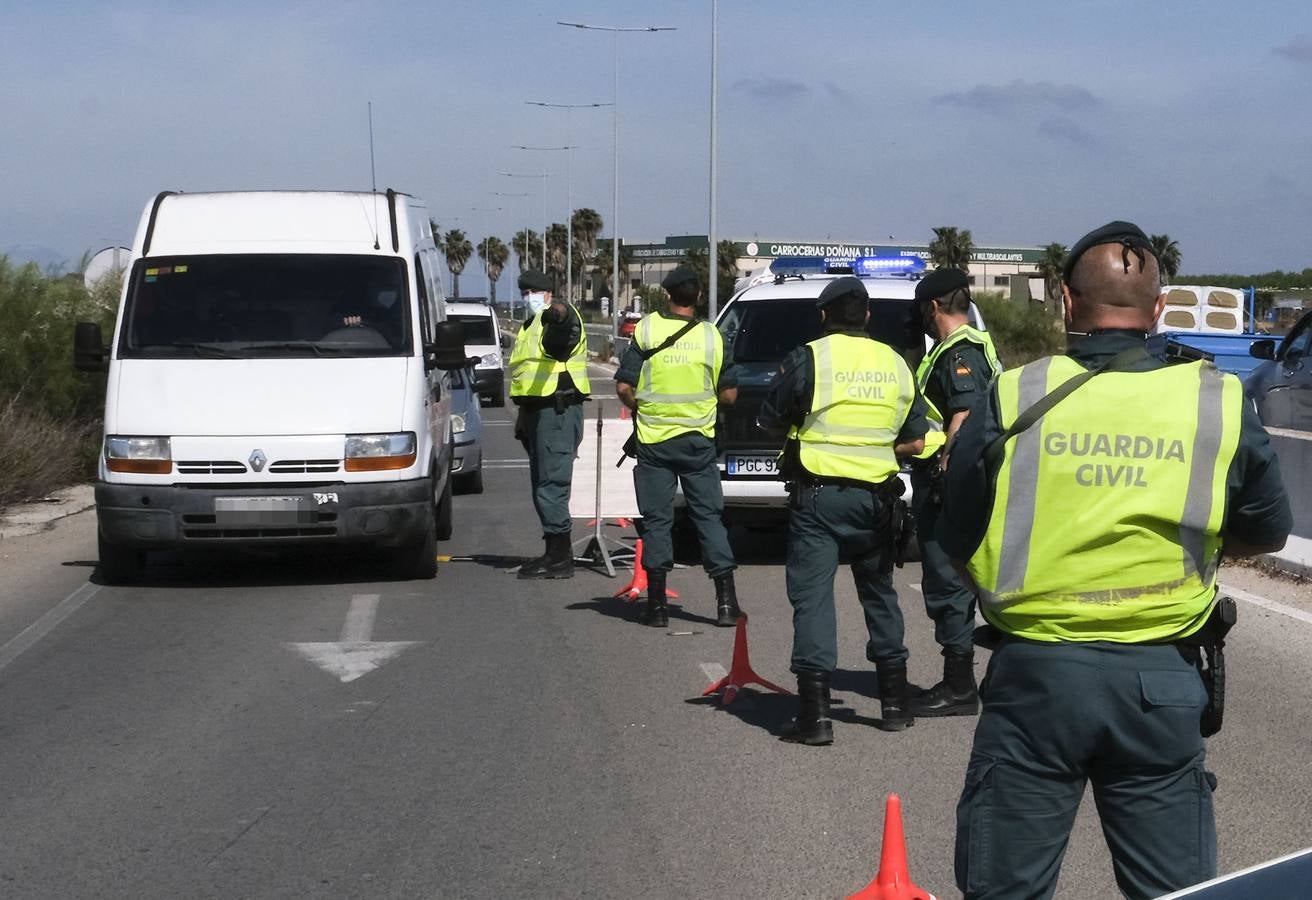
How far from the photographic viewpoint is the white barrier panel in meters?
15.1

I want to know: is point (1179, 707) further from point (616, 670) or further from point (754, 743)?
point (616, 670)

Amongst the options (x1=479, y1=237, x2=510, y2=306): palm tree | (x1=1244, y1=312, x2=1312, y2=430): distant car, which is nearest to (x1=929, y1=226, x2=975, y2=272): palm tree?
(x1=479, y1=237, x2=510, y2=306): palm tree

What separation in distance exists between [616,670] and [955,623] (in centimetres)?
187

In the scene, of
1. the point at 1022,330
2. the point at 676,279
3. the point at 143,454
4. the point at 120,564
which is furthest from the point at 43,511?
the point at 1022,330

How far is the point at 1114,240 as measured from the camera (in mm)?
3287

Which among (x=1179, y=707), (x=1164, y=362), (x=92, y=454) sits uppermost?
(x=1164, y=362)

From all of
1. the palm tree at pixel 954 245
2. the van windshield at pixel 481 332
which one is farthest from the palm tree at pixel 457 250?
the van windshield at pixel 481 332

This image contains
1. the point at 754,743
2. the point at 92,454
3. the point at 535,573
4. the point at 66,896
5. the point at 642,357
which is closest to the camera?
the point at 66,896

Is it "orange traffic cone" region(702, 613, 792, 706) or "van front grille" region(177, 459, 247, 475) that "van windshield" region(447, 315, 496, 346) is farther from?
"orange traffic cone" region(702, 613, 792, 706)

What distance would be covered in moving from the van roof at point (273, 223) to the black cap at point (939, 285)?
5.39m

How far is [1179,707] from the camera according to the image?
3.17 m

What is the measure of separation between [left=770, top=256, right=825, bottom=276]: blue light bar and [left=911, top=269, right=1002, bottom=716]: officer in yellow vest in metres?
7.00

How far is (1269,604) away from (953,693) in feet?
12.2

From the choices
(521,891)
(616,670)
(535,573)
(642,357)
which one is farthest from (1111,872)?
(535,573)
